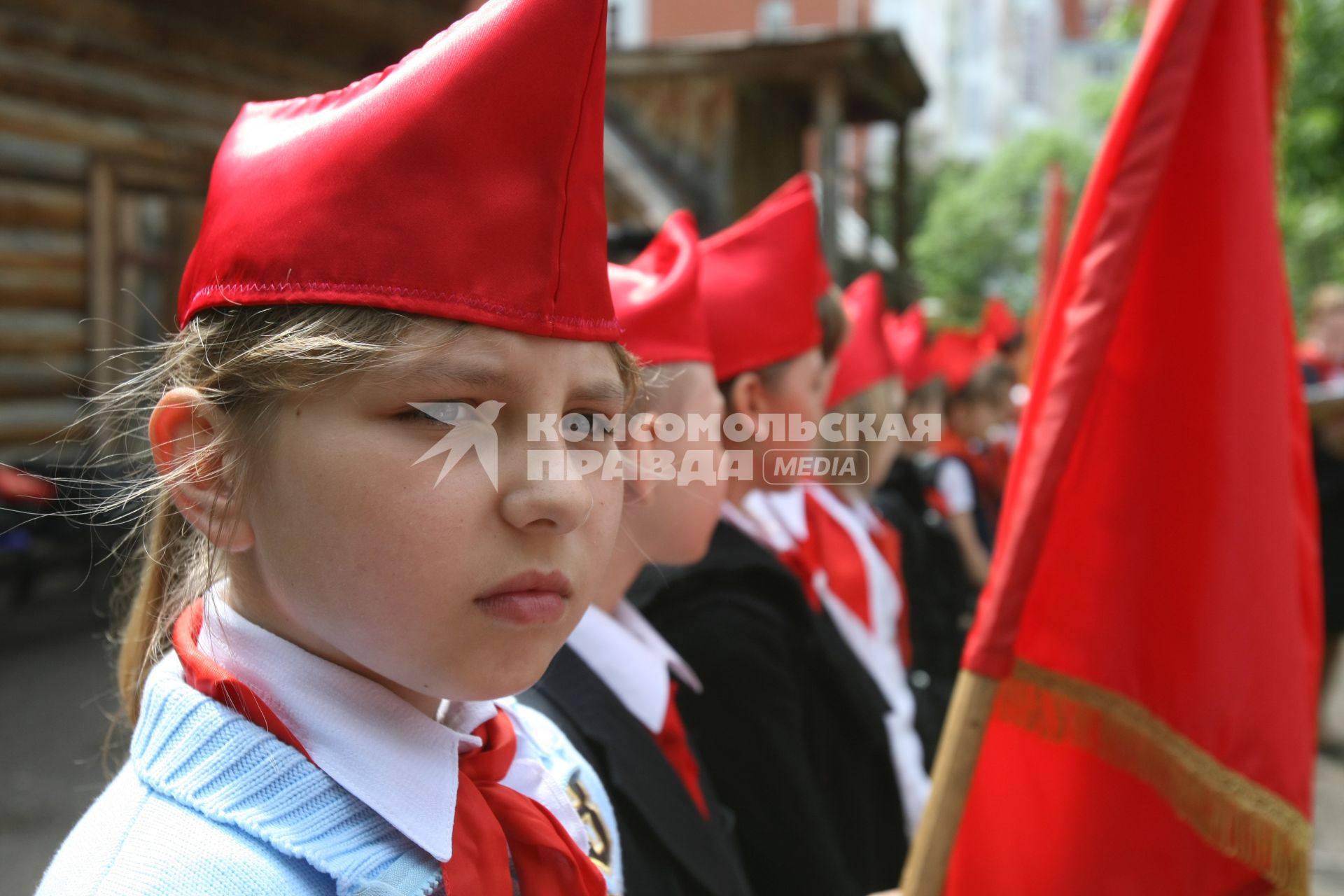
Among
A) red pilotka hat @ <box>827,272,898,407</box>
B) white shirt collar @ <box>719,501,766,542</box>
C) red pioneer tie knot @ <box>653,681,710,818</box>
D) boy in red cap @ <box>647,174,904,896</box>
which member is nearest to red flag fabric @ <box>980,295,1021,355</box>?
red pilotka hat @ <box>827,272,898,407</box>

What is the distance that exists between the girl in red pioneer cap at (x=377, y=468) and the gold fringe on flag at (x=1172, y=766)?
1273 millimetres

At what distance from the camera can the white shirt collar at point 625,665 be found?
5.50 feet

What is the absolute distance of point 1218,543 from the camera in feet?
6.63

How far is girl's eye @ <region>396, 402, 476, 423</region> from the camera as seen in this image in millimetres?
949

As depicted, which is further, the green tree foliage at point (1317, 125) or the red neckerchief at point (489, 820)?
the green tree foliage at point (1317, 125)

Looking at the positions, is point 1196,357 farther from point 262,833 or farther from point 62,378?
point 62,378

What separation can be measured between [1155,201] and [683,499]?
1.09 meters

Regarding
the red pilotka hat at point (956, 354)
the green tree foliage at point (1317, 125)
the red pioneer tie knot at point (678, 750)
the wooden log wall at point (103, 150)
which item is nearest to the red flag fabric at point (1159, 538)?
the red pioneer tie knot at point (678, 750)

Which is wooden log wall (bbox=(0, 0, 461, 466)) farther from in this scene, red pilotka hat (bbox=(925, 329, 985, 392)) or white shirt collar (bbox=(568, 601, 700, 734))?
white shirt collar (bbox=(568, 601, 700, 734))

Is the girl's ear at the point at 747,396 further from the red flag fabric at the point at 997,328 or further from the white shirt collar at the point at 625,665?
the red flag fabric at the point at 997,328

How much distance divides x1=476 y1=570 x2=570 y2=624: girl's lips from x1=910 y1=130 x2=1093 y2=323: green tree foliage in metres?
32.7

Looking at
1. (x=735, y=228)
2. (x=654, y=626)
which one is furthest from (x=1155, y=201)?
(x=654, y=626)

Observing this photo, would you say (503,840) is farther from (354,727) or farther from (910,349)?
(910,349)

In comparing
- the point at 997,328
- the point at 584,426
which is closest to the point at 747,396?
the point at 584,426
